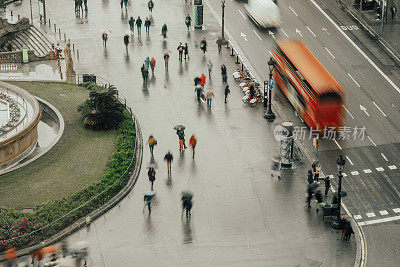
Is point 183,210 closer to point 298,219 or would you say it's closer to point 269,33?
point 298,219

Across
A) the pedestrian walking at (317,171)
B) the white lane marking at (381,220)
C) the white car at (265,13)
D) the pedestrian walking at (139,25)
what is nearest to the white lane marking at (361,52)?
the white car at (265,13)

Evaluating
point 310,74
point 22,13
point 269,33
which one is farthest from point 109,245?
point 22,13

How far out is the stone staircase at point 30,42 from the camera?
76.8m

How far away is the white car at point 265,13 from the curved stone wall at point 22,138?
2739cm

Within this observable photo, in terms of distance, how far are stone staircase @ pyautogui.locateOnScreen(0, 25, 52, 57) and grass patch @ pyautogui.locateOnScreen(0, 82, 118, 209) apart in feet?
51.5

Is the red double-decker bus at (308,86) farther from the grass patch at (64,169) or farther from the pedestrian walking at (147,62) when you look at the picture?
the grass patch at (64,169)

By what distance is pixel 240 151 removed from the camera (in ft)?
188

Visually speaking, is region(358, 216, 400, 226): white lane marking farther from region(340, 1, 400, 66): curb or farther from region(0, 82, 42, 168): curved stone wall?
region(340, 1, 400, 66): curb

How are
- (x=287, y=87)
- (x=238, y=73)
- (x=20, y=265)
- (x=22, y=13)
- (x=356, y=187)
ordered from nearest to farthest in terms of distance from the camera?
1. (x=20, y=265)
2. (x=356, y=187)
3. (x=287, y=87)
4. (x=238, y=73)
5. (x=22, y=13)

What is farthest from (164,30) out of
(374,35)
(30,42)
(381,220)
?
(381,220)

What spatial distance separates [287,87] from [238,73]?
602 cm

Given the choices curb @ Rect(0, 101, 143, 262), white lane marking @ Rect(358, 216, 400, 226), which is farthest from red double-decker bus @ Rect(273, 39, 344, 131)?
curb @ Rect(0, 101, 143, 262)

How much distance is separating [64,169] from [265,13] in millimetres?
32865

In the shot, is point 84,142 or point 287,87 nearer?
point 84,142
